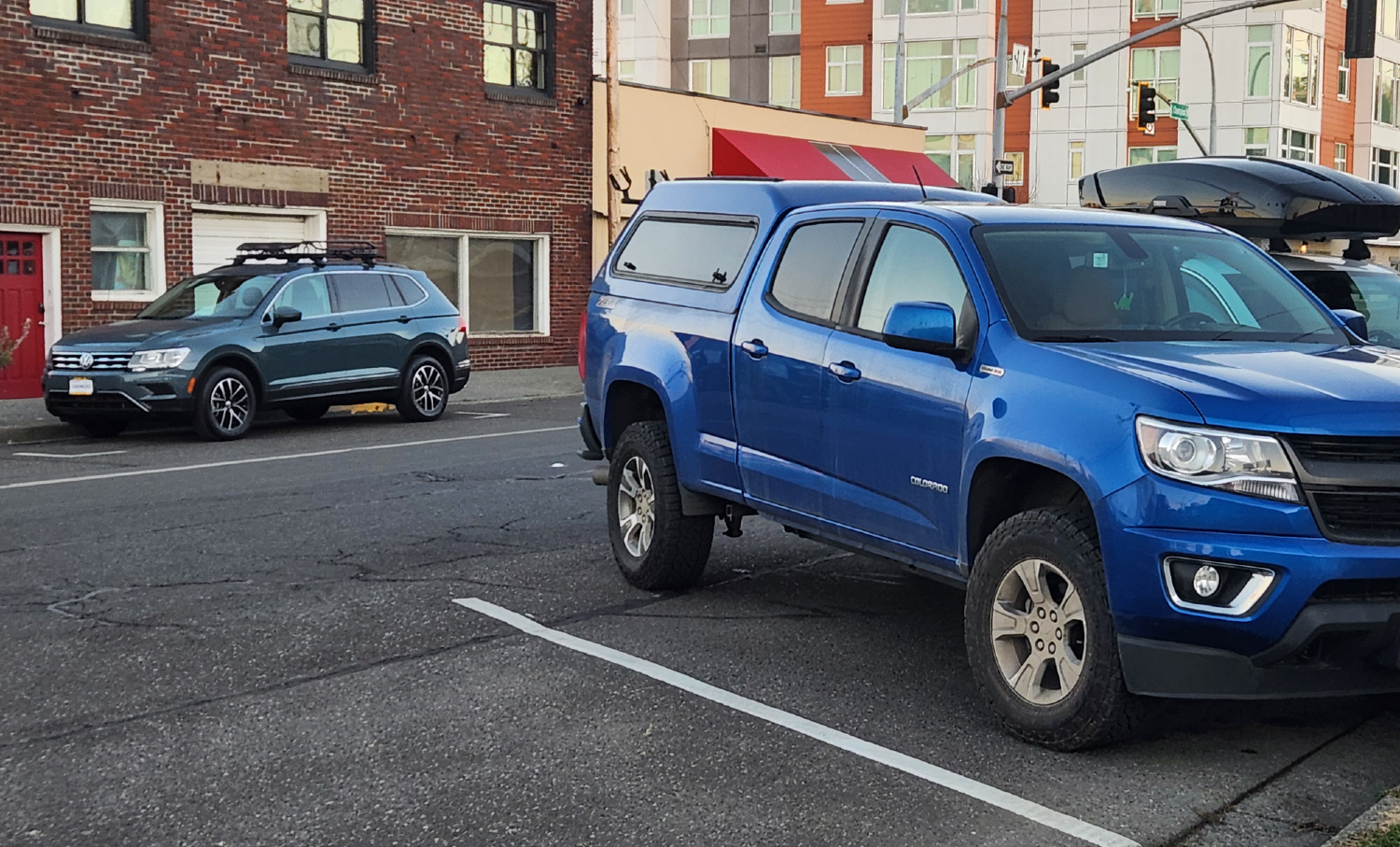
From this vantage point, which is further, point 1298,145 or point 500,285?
point 1298,145

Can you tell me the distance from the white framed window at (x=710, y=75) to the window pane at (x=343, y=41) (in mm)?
41517

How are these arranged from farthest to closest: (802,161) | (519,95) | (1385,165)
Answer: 1. (1385,165)
2. (802,161)
3. (519,95)

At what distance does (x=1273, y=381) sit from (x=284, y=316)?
1294 cm

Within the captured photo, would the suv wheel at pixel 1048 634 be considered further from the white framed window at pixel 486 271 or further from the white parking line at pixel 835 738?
the white framed window at pixel 486 271

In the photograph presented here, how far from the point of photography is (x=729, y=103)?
99.7 feet

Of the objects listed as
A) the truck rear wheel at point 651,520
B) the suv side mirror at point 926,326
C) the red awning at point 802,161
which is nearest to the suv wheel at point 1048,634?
the suv side mirror at point 926,326

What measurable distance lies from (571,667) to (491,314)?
20.4 metres

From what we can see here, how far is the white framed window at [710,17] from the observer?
64562 mm

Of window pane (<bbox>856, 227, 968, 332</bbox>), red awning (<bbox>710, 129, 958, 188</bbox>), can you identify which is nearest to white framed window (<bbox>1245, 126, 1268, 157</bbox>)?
red awning (<bbox>710, 129, 958, 188</bbox>)

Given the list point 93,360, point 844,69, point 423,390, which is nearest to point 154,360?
point 93,360

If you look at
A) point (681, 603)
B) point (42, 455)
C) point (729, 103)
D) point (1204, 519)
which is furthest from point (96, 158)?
point (1204, 519)

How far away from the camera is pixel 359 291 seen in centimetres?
1764

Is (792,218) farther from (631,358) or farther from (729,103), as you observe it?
(729,103)

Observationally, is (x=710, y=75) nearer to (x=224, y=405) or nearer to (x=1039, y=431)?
(x=224, y=405)
